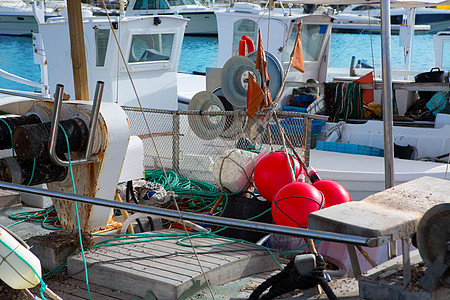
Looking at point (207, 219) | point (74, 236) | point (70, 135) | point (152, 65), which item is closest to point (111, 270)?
point (74, 236)

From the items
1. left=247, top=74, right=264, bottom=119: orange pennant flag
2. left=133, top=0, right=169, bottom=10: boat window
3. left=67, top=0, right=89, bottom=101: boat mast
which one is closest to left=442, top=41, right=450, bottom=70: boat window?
left=247, top=74, right=264, bottom=119: orange pennant flag

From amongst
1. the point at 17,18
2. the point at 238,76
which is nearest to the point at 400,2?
the point at 238,76

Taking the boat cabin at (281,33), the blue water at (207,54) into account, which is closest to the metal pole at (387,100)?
the boat cabin at (281,33)

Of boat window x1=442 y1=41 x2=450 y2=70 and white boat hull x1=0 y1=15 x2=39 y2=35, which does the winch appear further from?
white boat hull x1=0 y1=15 x2=39 y2=35

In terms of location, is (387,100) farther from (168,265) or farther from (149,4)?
(149,4)

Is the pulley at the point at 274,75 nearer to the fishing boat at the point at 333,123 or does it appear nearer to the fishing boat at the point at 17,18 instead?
the fishing boat at the point at 333,123

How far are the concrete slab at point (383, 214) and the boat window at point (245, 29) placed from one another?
30.7 feet

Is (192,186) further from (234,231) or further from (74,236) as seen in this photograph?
(74,236)

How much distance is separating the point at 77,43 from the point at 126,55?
630cm

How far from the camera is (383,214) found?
2760 mm

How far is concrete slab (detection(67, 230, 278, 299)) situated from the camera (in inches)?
146

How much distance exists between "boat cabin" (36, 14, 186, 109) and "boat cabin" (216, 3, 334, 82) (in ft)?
4.97

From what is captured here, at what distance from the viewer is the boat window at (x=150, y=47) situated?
1096cm

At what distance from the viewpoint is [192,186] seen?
753cm
